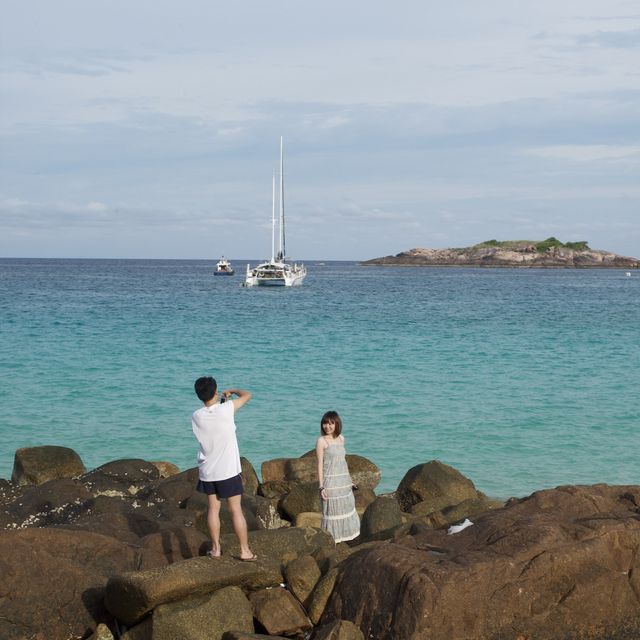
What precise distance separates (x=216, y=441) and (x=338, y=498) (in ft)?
9.38

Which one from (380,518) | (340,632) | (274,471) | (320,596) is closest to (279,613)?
(320,596)

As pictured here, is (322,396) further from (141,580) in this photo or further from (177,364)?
(141,580)

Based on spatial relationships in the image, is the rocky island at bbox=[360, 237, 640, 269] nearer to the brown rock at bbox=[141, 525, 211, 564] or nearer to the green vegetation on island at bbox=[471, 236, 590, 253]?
the green vegetation on island at bbox=[471, 236, 590, 253]

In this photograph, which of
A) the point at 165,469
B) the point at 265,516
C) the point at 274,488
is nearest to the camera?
the point at 265,516

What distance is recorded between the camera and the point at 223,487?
7887 millimetres

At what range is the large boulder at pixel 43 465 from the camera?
14453mm

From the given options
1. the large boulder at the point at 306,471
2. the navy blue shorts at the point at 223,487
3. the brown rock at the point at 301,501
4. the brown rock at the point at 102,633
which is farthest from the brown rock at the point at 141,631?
the large boulder at the point at 306,471

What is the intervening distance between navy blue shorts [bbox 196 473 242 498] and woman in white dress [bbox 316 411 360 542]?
83.8 inches

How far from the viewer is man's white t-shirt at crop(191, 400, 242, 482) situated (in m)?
7.74

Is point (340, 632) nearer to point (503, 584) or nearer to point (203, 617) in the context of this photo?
point (203, 617)

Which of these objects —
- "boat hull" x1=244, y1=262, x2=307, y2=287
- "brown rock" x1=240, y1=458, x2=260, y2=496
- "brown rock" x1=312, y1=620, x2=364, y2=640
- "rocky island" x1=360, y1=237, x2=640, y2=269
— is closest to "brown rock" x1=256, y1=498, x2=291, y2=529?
"brown rock" x1=240, y1=458, x2=260, y2=496

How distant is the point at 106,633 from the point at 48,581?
2.44 ft

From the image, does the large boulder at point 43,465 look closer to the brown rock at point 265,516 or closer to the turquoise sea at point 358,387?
the turquoise sea at point 358,387

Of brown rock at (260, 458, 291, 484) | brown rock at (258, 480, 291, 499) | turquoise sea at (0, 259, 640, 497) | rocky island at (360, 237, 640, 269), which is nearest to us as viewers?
brown rock at (258, 480, 291, 499)
